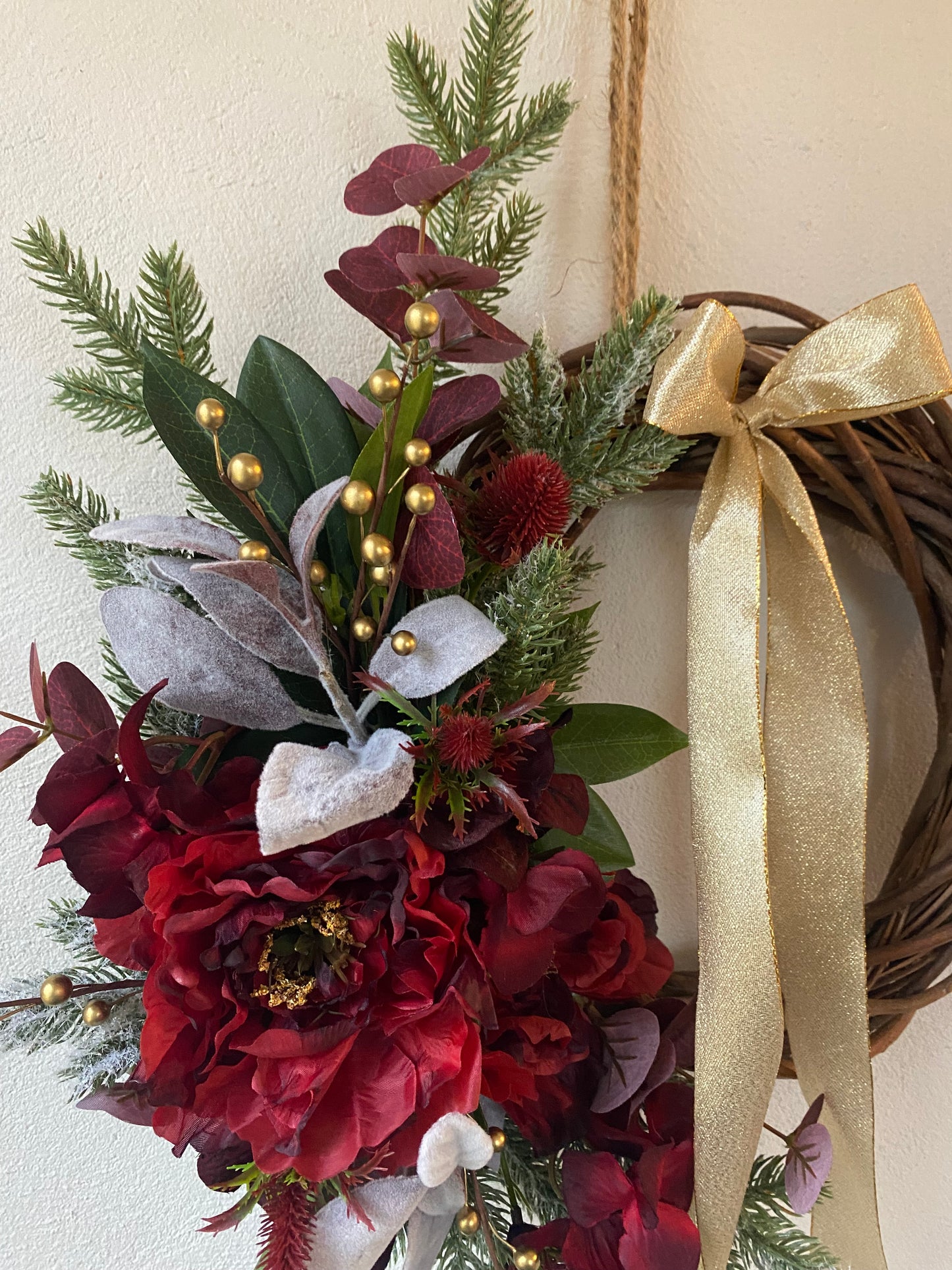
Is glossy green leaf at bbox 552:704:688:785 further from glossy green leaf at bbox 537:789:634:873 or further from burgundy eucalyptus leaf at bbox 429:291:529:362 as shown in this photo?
burgundy eucalyptus leaf at bbox 429:291:529:362

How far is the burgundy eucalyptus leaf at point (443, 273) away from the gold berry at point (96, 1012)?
0.37 meters

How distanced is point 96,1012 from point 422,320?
1.18 feet

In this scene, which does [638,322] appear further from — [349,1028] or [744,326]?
[349,1028]

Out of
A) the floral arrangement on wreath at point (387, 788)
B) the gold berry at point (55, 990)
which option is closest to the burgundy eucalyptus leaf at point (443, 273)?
the floral arrangement on wreath at point (387, 788)

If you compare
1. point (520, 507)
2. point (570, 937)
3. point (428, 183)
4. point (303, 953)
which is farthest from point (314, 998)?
point (428, 183)

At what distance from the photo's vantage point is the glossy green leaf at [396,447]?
40cm

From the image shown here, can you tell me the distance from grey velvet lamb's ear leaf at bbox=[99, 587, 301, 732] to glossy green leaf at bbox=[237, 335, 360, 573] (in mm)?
74

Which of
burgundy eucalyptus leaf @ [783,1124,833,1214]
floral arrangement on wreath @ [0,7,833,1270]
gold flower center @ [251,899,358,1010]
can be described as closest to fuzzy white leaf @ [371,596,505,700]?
floral arrangement on wreath @ [0,7,833,1270]

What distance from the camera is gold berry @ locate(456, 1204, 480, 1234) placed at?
17.9 inches

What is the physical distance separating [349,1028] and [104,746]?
168 mm

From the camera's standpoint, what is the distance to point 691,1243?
1.38ft

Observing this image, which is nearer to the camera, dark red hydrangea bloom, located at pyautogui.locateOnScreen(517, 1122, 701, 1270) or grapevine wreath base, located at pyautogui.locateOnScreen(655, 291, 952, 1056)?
dark red hydrangea bloom, located at pyautogui.locateOnScreen(517, 1122, 701, 1270)

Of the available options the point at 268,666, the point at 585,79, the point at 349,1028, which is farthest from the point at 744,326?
the point at 349,1028

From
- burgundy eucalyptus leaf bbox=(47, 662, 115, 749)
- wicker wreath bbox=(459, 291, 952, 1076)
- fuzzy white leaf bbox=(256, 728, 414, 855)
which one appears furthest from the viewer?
wicker wreath bbox=(459, 291, 952, 1076)
